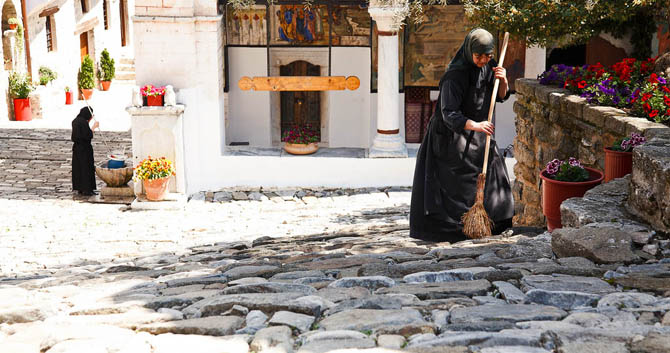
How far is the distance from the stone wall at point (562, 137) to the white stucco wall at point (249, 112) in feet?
23.7

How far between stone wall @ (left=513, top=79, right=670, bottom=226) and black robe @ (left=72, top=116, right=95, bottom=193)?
23.5 feet

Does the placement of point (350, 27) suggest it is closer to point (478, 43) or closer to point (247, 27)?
point (247, 27)

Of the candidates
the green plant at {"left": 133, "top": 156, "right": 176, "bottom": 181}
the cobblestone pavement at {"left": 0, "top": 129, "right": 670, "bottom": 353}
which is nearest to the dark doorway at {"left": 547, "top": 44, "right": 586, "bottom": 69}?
the green plant at {"left": 133, "top": 156, "right": 176, "bottom": 181}

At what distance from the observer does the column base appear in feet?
42.8

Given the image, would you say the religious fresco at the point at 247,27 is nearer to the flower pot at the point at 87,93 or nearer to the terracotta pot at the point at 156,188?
the terracotta pot at the point at 156,188

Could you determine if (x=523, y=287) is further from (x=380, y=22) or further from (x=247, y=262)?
(x=380, y=22)

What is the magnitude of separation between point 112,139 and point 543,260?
14.1m

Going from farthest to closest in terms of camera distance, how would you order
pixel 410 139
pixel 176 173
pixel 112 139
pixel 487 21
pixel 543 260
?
pixel 112 139, pixel 410 139, pixel 176 173, pixel 487 21, pixel 543 260

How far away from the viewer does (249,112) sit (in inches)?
590

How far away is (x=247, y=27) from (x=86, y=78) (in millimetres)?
9837

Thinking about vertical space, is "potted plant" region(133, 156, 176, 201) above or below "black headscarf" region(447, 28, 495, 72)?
below

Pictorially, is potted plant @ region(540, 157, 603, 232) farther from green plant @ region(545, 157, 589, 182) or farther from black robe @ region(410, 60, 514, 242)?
black robe @ region(410, 60, 514, 242)

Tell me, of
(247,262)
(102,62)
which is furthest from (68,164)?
(247,262)

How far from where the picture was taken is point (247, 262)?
16.7 feet
